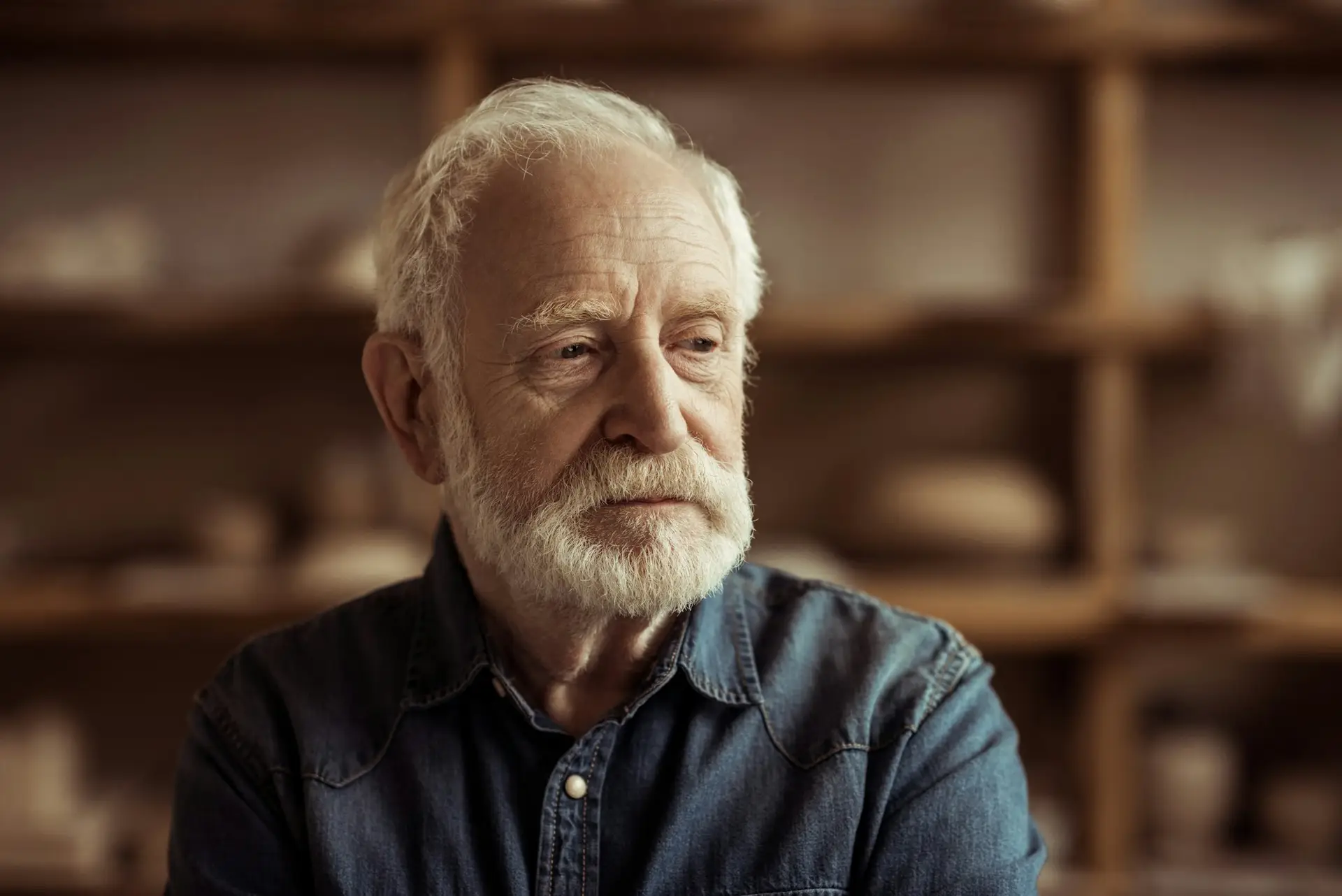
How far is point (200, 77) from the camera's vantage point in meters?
3.01

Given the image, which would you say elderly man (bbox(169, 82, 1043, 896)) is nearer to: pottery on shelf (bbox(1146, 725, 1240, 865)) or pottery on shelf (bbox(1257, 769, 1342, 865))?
pottery on shelf (bbox(1146, 725, 1240, 865))

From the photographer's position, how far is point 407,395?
1393 millimetres

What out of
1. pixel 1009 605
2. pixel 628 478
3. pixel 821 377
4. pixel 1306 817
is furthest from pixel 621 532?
pixel 1306 817

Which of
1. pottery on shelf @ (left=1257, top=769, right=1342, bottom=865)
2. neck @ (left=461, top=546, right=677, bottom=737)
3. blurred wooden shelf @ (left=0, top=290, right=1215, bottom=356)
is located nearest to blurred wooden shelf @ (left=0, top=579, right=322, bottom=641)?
blurred wooden shelf @ (left=0, top=290, right=1215, bottom=356)

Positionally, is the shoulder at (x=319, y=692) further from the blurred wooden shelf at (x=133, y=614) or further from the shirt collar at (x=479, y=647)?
the blurred wooden shelf at (x=133, y=614)

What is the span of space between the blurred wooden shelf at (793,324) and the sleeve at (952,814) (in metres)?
1.49

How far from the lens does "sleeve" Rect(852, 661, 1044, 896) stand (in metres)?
1.17

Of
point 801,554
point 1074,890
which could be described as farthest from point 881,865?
point 1074,890

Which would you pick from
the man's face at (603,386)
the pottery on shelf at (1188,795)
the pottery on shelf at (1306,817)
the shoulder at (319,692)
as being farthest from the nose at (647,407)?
the pottery on shelf at (1306,817)

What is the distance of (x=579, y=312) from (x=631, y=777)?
17.4 inches

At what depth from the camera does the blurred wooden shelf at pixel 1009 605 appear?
264 cm

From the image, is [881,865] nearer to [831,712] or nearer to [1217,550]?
[831,712]

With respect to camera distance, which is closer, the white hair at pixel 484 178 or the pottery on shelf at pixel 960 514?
the white hair at pixel 484 178

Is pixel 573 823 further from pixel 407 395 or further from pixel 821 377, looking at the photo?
pixel 821 377
